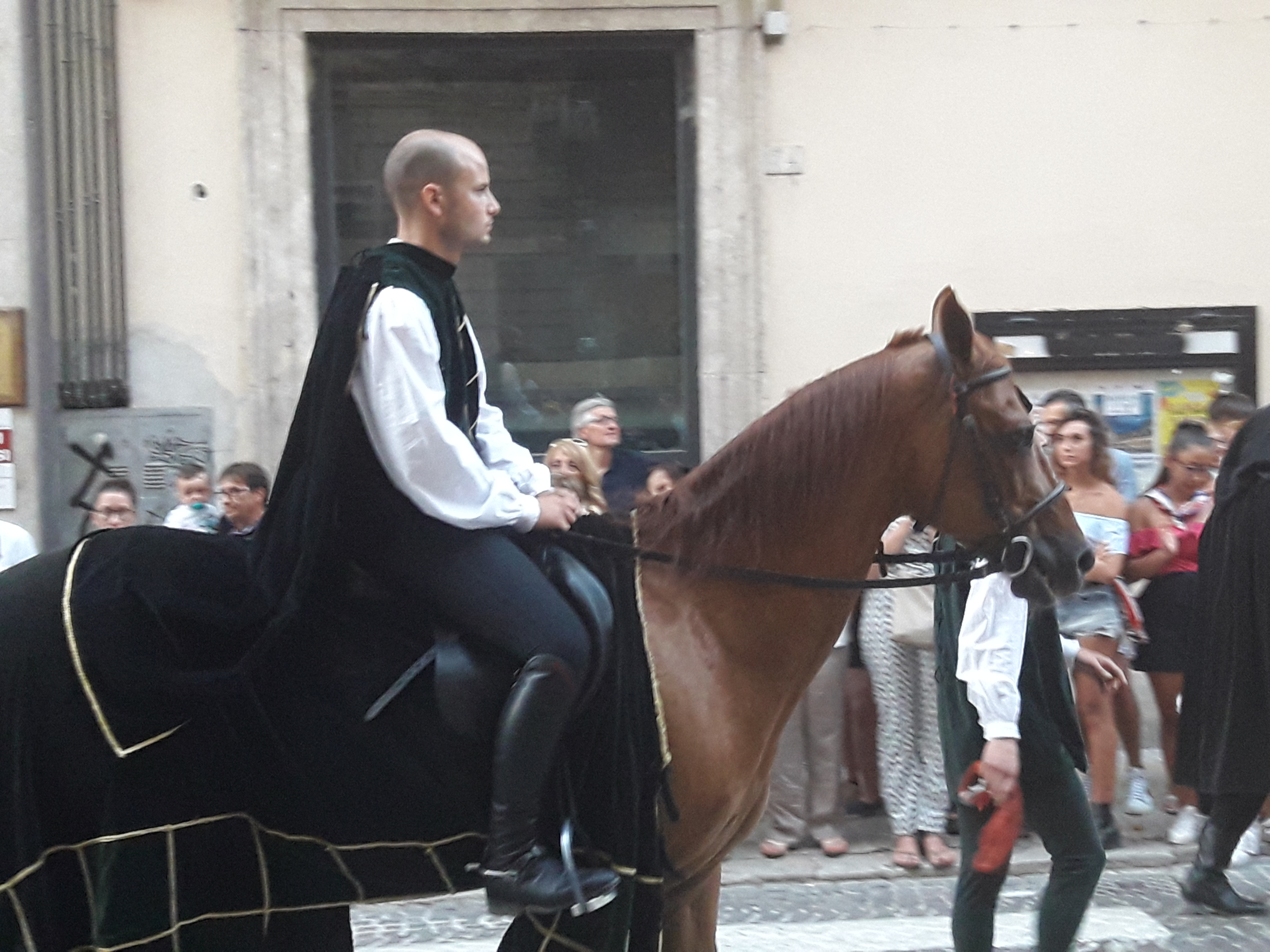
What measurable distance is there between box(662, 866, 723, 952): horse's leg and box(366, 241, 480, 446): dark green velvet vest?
120cm

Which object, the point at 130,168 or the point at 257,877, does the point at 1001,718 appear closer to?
the point at 257,877

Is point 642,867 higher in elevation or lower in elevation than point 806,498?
lower

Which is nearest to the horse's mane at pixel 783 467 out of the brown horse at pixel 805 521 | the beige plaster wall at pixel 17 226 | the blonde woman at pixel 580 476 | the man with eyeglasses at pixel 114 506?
the brown horse at pixel 805 521

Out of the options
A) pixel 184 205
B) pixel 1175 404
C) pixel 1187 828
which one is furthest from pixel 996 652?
pixel 184 205

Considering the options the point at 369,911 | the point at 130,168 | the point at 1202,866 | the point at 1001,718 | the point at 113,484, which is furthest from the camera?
the point at 130,168

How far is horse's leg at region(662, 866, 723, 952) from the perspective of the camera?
11.8 feet

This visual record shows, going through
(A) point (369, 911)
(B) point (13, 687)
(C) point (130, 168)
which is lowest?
(A) point (369, 911)

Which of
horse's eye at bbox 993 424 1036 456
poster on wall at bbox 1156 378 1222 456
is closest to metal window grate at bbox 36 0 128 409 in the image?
poster on wall at bbox 1156 378 1222 456

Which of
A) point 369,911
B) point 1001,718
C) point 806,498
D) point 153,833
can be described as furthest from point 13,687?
point 369,911

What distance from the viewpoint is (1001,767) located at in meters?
3.97

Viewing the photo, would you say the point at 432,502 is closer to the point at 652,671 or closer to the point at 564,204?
the point at 652,671

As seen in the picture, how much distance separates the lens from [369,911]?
6.43 metres

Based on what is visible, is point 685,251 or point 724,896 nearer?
point 724,896

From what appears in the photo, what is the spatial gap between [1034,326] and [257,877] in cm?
678
